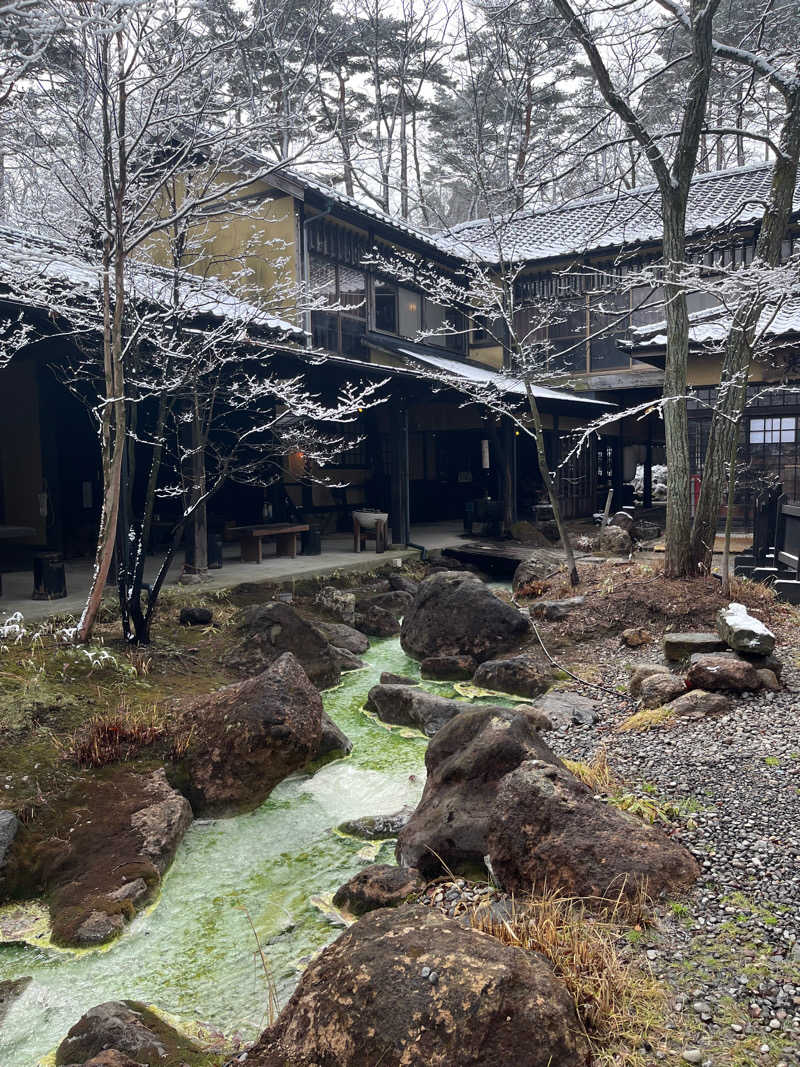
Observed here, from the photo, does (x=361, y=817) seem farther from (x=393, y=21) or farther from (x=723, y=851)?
(x=393, y=21)

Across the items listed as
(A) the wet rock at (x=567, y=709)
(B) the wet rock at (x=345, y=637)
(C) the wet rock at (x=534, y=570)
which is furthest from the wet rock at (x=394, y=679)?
(C) the wet rock at (x=534, y=570)

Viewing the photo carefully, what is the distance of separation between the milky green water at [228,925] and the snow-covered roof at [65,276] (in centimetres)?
456

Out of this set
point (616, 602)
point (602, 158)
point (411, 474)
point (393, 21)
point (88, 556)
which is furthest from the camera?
point (602, 158)

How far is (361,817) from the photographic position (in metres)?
5.08

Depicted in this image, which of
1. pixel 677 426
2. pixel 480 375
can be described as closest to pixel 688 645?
pixel 677 426

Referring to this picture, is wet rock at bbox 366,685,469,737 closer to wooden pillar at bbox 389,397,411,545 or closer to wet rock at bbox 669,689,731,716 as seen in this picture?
wet rock at bbox 669,689,731,716

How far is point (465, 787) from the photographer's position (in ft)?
13.7

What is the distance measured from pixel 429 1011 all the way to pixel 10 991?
2.38 metres

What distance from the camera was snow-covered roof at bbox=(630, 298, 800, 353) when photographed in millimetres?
11008

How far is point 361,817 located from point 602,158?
27.4m

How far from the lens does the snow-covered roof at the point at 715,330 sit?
11.0m

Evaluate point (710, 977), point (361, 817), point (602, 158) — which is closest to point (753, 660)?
point (361, 817)

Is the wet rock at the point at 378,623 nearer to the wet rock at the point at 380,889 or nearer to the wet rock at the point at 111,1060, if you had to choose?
the wet rock at the point at 380,889

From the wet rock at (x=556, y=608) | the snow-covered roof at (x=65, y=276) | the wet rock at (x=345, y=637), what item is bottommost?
the wet rock at (x=345, y=637)
